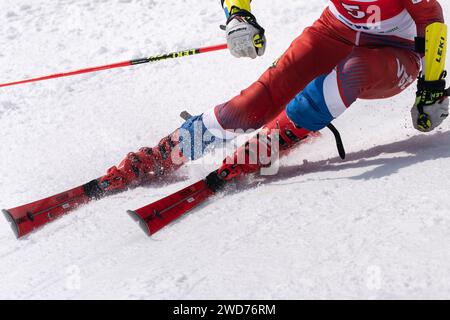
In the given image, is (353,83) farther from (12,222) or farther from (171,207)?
(12,222)

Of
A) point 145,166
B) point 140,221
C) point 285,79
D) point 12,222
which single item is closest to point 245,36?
point 285,79

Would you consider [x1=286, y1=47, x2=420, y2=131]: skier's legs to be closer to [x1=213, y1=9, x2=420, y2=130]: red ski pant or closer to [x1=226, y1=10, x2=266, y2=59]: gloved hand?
[x1=213, y1=9, x2=420, y2=130]: red ski pant

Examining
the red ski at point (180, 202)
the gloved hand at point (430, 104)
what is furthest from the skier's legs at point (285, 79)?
the gloved hand at point (430, 104)

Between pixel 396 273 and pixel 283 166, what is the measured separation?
1.79 meters

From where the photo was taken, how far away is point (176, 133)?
381 cm

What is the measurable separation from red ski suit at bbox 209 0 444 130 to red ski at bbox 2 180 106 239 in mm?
876

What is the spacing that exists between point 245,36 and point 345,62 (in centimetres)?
59

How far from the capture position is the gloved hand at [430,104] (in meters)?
3.29

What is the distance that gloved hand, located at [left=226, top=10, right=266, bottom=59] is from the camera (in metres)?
3.40

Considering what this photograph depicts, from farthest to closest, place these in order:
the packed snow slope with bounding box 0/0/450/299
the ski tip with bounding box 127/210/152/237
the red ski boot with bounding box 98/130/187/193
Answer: the red ski boot with bounding box 98/130/187/193 < the ski tip with bounding box 127/210/152/237 < the packed snow slope with bounding box 0/0/450/299

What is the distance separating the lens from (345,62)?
3391 mm

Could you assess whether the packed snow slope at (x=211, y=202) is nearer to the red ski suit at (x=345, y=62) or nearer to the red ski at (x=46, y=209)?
the red ski at (x=46, y=209)

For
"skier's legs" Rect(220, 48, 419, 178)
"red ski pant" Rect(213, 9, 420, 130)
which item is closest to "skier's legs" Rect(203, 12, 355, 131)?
"red ski pant" Rect(213, 9, 420, 130)
